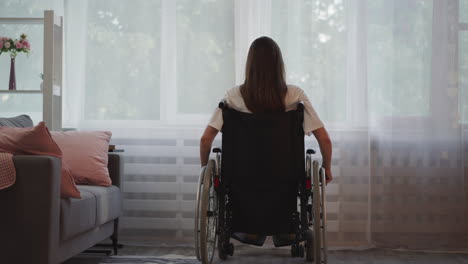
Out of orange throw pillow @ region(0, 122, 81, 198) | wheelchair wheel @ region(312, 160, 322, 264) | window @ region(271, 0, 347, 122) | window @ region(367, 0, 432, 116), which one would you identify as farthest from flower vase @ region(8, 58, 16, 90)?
window @ region(367, 0, 432, 116)

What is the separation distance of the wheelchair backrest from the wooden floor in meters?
0.63

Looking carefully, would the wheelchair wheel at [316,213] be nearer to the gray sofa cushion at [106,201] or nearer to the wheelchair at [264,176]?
the wheelchair at [264,176]

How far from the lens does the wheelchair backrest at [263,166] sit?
8.13 ft

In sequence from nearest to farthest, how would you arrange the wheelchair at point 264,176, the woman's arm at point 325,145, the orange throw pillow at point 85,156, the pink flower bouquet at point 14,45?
the wheelchair at point 264,176 < the woman's arm at point 325,145 < the orange throw pillow at point 85,156 < the pink flower bouquet at point 14,45

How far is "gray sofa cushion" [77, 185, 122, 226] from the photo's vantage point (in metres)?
2.84

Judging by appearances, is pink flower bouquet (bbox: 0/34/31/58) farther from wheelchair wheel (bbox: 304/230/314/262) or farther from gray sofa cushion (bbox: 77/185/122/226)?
wheelchair wheel (bbox: 304/230/314/262)

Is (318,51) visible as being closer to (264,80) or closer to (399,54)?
(399,54)

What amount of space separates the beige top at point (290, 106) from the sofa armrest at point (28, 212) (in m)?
0.77

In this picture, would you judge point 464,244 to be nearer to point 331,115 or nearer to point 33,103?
point 331,115

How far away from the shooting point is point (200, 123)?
371cm

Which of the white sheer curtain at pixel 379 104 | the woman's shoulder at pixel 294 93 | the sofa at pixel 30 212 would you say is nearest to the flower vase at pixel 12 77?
the white sheer curtain at pixel 379 104

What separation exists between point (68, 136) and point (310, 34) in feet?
5.31

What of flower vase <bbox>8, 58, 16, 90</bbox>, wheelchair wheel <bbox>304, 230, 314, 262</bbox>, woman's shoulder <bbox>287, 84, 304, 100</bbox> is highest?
flower vase <bbox>8, 58, 16, 90</bbox>

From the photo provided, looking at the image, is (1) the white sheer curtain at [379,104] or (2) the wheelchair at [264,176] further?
(1) the white sheer curtain at [379,104]
